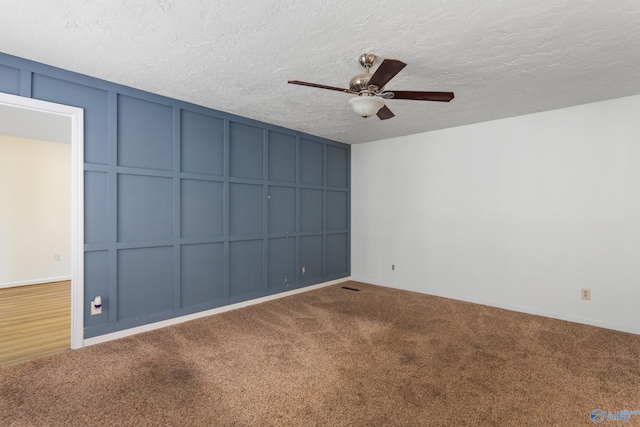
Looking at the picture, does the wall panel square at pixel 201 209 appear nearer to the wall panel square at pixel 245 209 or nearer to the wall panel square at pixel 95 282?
the wall panel square at pixel 245 209

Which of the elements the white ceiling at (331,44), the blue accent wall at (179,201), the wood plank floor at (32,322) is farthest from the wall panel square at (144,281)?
the white ceiling at (331,44)

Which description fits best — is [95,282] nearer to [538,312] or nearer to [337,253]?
[337,253]

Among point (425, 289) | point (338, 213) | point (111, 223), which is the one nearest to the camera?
point (111, 223)

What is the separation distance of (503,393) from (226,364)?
2.04 m

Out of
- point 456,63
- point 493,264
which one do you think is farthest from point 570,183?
point 456,63

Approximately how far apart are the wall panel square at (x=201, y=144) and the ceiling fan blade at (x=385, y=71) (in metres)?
2.27

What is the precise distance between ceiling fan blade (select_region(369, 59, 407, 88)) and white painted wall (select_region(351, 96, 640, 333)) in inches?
108

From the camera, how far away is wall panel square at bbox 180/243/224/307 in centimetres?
366

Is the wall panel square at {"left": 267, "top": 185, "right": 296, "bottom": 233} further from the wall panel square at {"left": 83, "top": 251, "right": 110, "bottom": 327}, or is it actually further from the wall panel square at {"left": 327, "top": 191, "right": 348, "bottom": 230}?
the wall panel square at {"left": 83, "top": 251, "right": 110, "bottom": 327}

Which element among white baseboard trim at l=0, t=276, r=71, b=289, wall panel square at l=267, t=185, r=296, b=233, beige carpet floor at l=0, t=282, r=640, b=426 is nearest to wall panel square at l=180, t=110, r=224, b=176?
wall panel square at l=267, t=185, r=296, b=233

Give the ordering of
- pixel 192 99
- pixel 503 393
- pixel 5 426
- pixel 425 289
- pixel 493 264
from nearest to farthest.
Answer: pixel 5 426, pixel 503 393, pixel 192 99, pixel 493 264, pixel 425 289

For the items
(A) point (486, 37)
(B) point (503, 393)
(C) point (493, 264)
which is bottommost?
(B) point (503, 393)

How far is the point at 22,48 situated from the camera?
2438 millimetres

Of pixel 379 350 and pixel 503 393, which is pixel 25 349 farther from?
pixel 503 393
